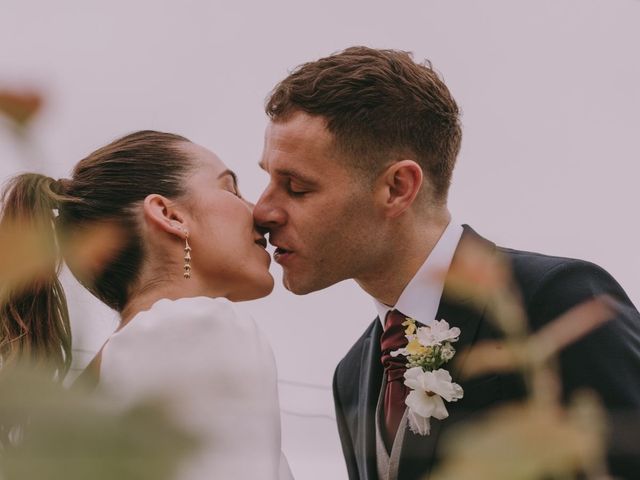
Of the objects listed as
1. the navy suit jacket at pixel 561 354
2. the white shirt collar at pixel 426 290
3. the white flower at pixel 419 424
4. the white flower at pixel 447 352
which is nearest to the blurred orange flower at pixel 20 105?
the navy suit jacket at pixel 561 354

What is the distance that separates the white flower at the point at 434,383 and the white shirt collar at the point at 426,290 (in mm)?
373

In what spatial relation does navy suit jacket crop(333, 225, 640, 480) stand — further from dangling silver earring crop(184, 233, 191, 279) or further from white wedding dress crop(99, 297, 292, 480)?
dangling silver earring crop(184, 233, 191, 279)

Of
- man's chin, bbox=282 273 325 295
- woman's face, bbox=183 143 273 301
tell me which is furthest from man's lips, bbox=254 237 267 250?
man's chin, bbox=282 273 325 295

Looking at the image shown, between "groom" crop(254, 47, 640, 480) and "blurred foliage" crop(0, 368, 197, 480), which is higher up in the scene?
"blurred foliage" crop(0, 368, 197, 480)

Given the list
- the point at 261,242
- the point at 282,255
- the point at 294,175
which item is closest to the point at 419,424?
the point at 261,242

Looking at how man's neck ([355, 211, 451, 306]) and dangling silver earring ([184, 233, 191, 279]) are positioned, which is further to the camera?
man's neck ([355, 211, 451, 306])

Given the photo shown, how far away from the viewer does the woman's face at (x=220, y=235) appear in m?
2.19

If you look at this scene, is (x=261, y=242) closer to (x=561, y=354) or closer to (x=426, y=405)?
(x=426, y=405)

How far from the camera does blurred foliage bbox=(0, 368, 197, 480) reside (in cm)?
18

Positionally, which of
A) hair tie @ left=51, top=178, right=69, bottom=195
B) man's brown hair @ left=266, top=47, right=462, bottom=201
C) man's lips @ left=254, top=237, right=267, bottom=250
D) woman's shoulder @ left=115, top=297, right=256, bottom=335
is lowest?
man's lips @ left=254, top=237, right=267, bottom=250

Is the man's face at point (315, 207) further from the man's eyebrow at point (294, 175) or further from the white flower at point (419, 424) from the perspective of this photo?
the white flower at point (419, 424)

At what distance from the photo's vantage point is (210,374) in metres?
0.44

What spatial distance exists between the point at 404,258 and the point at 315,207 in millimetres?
332

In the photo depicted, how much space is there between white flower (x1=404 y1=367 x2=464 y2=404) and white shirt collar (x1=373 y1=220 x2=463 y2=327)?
0.37m
